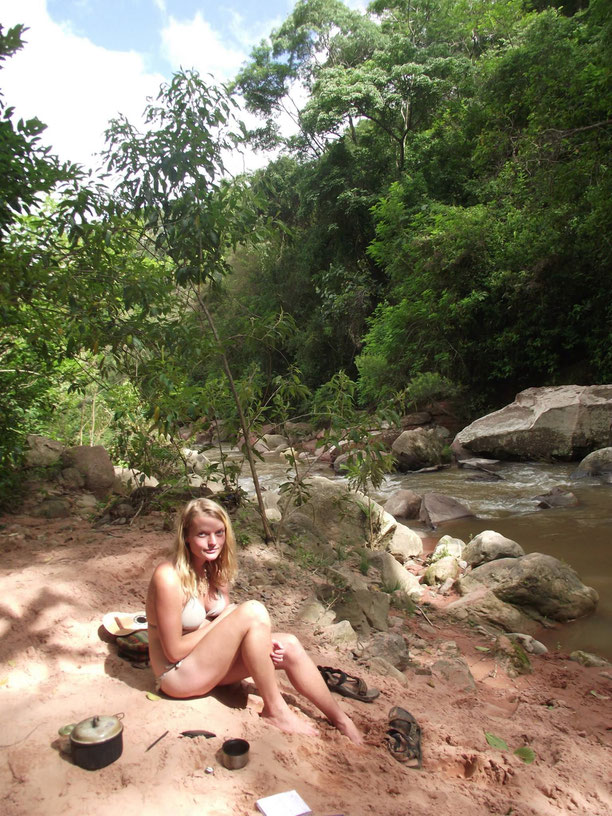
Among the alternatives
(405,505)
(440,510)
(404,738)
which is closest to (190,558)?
(404,738)

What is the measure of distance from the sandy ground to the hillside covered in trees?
1.52 metres

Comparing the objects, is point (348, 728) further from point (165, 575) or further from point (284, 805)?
point (165, 575)

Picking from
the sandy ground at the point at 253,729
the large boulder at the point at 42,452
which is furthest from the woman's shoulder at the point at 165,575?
the large boulder at the point at 42,452

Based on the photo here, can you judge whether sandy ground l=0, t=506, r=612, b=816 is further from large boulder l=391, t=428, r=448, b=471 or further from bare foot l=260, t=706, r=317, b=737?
large boulder l=391, t=428, r=448, b=471

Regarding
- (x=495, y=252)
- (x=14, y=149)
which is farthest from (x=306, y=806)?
(x=495, y=252)

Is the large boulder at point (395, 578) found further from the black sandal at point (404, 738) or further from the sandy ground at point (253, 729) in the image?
the black sandal at point (404, 738)

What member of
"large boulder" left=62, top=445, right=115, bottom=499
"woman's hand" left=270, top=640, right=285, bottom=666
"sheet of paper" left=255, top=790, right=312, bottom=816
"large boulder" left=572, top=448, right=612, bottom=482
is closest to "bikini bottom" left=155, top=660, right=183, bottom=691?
"woman's hand" left=270, top=640, right=285, bottom=666

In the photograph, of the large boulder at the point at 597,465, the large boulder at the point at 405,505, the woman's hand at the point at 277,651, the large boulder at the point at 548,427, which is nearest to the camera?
the woman's hand at the point at 277,651

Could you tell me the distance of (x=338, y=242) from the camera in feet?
73.1

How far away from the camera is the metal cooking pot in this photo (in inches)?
76.0

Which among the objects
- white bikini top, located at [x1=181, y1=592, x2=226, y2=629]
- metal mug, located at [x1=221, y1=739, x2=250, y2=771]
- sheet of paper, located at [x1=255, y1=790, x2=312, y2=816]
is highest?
white bikini top, located at [x1=181, y1=592, x2=226, y2=629]

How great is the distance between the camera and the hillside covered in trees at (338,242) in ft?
13.7

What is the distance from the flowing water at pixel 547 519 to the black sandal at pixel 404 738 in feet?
6.56

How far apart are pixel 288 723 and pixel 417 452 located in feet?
32.1
